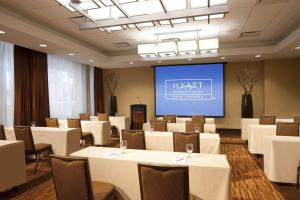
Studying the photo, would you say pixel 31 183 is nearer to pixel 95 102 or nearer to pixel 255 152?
pixel 255 152

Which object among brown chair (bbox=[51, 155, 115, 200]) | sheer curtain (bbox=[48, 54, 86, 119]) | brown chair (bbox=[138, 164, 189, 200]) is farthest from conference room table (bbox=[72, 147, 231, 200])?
sheer curtain (bbox=[48, 54, 86, 119])

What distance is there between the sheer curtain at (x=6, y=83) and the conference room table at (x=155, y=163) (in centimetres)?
408

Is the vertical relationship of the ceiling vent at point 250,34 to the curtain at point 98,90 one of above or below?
above

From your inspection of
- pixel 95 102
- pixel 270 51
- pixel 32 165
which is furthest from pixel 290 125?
pixel 95 102

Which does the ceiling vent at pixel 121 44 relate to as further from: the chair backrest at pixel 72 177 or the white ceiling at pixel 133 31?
the chair backrest at pixel 72 177

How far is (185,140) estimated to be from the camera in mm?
3578

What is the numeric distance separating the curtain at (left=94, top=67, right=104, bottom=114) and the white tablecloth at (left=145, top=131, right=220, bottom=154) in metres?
5.91

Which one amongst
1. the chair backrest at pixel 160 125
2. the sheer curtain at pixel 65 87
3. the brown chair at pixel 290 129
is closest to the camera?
the brown chair at pixel 290 129

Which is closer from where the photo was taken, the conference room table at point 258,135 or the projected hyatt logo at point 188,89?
the conference room table at point 258,135

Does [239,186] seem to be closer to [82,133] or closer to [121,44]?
[82,133]

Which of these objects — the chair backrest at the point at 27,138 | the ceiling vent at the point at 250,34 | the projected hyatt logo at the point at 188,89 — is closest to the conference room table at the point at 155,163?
the chair backrest at the point at 27,138

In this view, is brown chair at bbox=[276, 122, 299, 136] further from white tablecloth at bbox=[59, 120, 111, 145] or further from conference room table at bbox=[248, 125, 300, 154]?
white tablecloth at bbox=[59, 120, 111, 145]

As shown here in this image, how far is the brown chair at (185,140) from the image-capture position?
11.6ft

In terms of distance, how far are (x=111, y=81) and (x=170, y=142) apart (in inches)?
268
